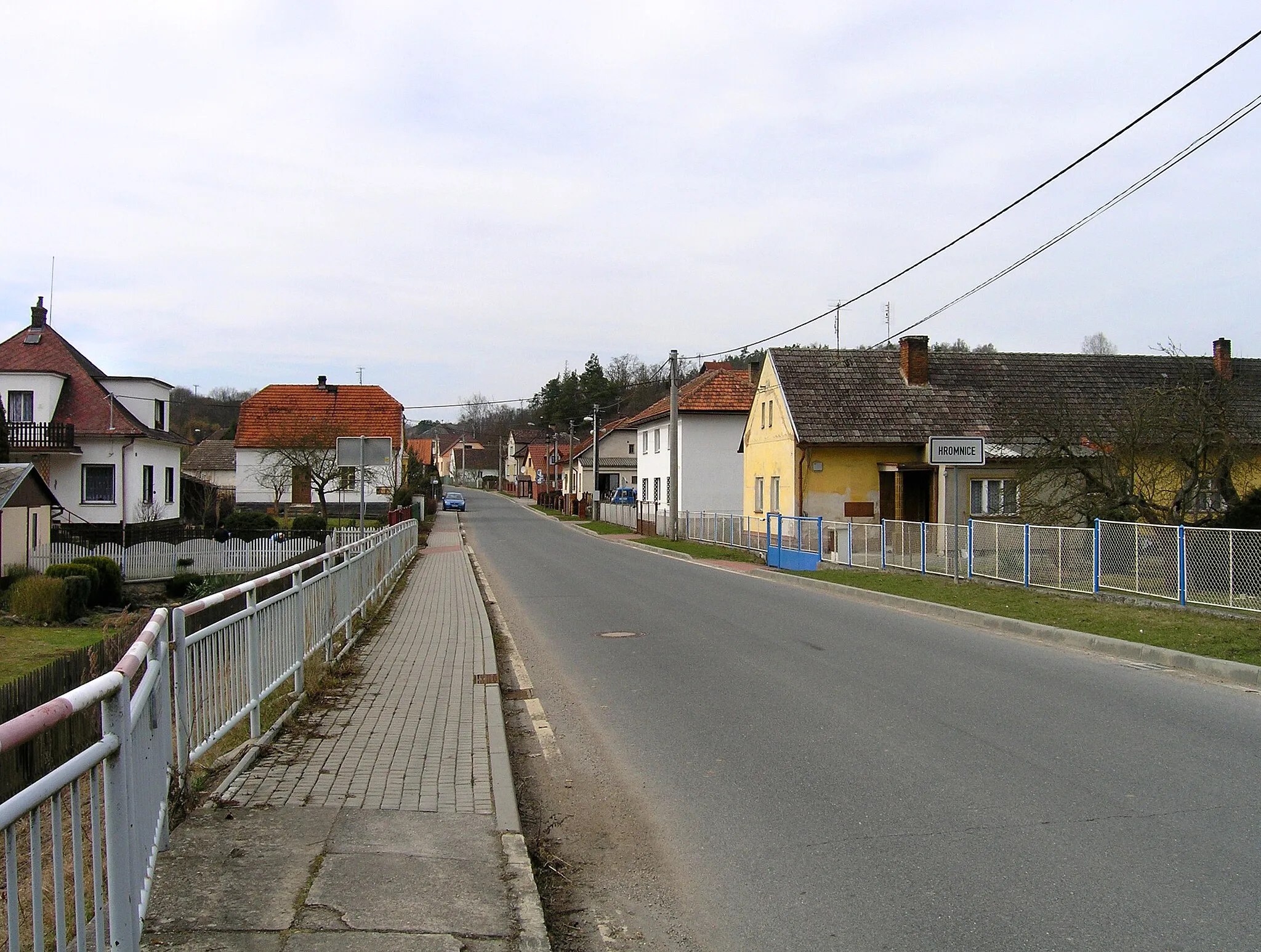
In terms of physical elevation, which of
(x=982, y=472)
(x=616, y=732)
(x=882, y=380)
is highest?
(x=882, y=380)

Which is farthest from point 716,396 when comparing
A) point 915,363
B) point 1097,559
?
point 1097,559

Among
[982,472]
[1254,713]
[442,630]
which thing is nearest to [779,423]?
[982,472]

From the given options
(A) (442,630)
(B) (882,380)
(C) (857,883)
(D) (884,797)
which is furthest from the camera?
(B) (882,380)

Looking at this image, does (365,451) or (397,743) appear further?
(365,451)

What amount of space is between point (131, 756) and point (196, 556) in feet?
96.7

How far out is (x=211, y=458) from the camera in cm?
7325

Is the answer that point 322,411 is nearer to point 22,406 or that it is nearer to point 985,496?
point 22,406

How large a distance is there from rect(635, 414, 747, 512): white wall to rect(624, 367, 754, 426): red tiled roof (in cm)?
34

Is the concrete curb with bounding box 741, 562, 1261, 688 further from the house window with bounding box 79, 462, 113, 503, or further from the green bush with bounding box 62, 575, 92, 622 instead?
the house window with bounding box 79, 462, 113, 503

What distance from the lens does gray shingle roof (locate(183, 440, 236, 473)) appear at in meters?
72.1

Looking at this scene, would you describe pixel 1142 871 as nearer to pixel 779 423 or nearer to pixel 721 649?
pixel 721 649

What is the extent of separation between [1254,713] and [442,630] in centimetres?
932

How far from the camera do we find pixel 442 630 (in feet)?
44.5

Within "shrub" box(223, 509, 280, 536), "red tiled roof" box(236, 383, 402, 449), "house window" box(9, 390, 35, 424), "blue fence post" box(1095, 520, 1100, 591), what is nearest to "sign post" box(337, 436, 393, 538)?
"blue fence post" box(1095, 520, 1100, 591)
